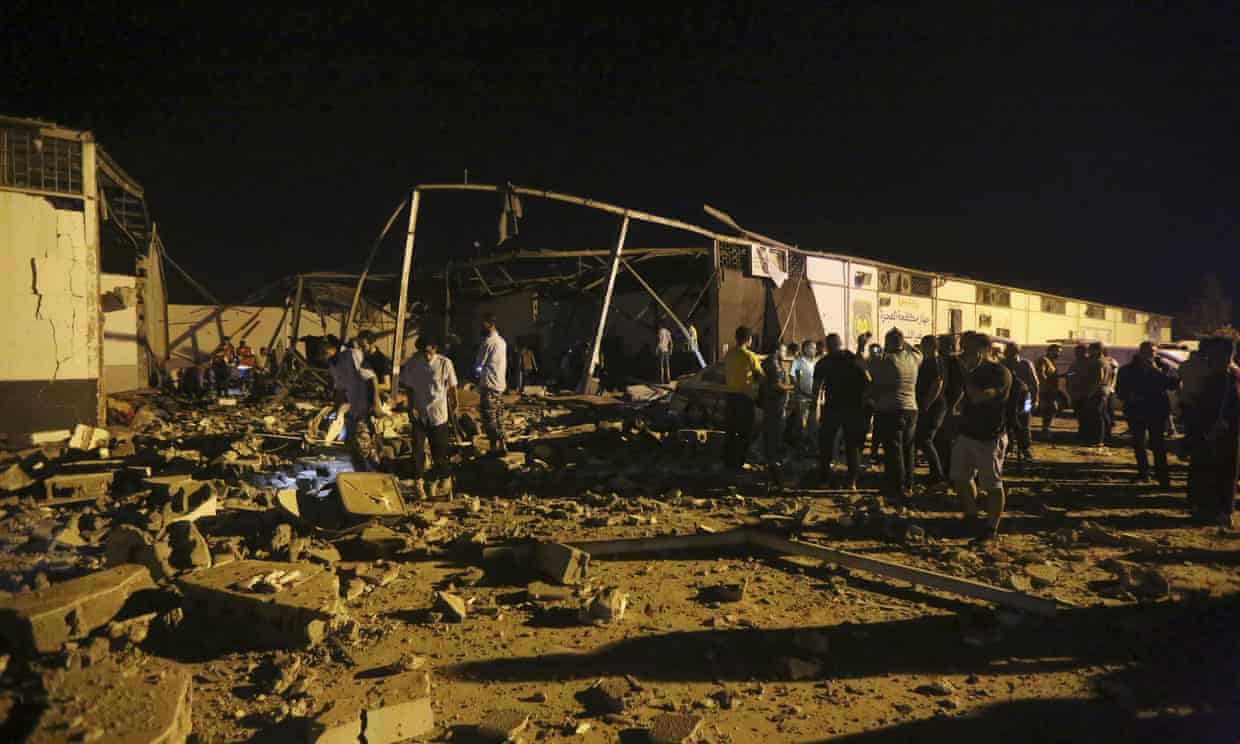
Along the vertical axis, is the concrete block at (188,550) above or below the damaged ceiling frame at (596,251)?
below

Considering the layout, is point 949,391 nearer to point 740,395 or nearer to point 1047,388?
point 740,395

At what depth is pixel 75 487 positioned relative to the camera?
6.69m

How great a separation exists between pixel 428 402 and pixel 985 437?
17.4 ft

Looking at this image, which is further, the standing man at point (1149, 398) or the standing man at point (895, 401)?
the standing man at point (1149, 398)

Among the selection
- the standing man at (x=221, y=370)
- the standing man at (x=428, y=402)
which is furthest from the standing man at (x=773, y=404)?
the standing man at (x=221, y=370)

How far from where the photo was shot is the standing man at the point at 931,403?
7.06 m

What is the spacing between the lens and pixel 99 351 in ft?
30.5

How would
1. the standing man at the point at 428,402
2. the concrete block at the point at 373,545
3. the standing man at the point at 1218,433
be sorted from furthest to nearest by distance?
the standing man at the point at 428,402 → the standing man at the point at 1218,433 → the concrete block at the point at 373,545

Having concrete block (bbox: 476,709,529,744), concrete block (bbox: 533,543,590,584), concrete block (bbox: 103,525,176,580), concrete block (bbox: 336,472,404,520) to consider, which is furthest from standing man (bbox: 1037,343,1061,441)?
concrete block (bbox: 103,525,176,580)

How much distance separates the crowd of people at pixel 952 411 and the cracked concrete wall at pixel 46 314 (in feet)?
29.5

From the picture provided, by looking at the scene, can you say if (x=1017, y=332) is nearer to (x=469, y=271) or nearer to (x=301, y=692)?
(x=469, y=271)

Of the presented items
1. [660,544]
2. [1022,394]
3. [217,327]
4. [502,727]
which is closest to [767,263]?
[1022,394]

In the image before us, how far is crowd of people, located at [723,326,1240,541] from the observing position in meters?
5.43

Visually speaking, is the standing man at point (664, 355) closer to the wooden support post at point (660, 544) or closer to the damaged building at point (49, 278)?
the wooden support post at point (660, 544)
